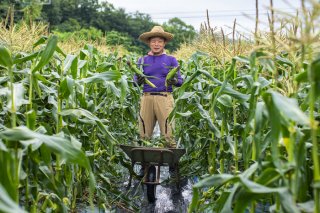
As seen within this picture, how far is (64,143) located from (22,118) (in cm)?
150

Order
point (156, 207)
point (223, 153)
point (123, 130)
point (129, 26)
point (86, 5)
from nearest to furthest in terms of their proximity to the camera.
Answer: point (223, 153) < point (156, 207) < point (123, 130) < point (86, 5) < point (129, 26)

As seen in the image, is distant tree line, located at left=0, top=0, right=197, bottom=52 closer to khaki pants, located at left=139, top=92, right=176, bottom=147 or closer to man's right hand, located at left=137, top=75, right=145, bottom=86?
khaki pants, located at left=139, top=92, right=176, bottom=147

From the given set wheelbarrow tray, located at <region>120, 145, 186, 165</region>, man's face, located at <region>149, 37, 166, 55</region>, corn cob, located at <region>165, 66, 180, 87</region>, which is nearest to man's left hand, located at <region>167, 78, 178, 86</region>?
corn cob, located at <region>165, 66, 180, 87</region>

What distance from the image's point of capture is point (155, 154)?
442 centimetres

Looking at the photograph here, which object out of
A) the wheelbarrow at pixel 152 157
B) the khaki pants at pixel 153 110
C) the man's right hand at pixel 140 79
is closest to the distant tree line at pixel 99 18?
the khaki pants at pixel 153 110

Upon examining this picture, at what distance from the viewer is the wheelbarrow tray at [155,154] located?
433cm

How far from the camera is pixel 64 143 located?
6.65ft

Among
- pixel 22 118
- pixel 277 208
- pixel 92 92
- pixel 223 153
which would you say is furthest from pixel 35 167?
pixel 92 92

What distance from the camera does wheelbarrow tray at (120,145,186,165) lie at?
4332 millimetres

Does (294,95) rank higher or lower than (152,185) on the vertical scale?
higher

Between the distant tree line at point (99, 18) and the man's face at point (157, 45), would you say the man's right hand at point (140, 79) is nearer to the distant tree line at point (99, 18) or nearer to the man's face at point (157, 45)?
the man's face at point (157, 45)

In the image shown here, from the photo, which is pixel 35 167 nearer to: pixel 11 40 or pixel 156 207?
pixel 11 40

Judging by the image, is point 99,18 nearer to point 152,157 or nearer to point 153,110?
point 153,110

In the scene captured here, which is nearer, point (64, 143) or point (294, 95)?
point (64, 143)
